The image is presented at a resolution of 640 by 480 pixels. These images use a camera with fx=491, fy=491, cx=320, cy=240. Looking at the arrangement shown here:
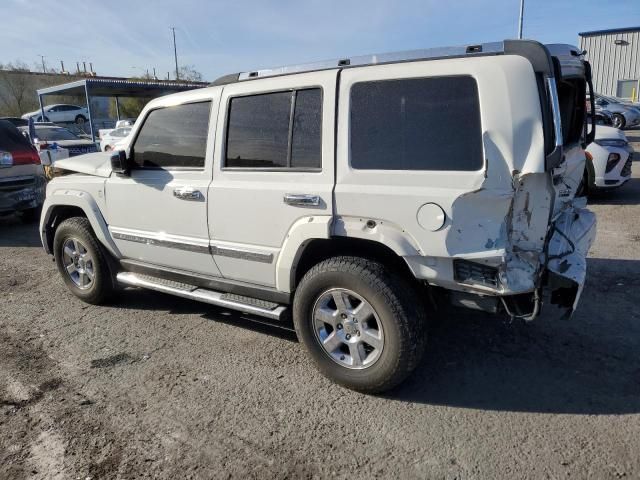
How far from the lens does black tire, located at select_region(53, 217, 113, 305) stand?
4574 mm

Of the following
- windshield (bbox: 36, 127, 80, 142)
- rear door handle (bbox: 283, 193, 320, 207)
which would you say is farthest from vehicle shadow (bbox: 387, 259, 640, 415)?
windshield (bbox: 36, 127, 80, 142)

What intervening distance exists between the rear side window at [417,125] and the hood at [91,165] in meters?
2.55

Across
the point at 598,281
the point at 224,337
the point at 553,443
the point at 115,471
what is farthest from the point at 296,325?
the point at 598,281

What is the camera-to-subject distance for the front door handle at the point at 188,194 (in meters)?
3.70

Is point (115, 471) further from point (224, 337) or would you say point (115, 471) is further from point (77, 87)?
point (77, 87)

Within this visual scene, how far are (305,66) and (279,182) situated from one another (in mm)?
801

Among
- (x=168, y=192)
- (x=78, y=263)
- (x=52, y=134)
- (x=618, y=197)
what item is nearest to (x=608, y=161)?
(x=618, y=197)

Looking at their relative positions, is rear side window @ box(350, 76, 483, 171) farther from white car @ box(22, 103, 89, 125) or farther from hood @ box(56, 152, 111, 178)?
white car @ box(22, 103, 89, 125)

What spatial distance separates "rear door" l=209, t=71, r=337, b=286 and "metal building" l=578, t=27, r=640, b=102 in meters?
35.0

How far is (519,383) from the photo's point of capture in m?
3.24

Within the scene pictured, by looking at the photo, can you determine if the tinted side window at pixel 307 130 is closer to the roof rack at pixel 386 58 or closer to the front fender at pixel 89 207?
the roof rack at pixel 386 58

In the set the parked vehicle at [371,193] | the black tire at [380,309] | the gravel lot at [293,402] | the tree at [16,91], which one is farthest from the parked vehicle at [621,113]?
the tree at [16,91]

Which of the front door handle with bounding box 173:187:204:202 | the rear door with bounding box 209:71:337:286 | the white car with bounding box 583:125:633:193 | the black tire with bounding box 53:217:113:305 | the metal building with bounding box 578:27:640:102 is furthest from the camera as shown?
the metal building with bounding box 578:27:640:102

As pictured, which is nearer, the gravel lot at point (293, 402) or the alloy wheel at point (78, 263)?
the gravel lot at point (293, 402)
